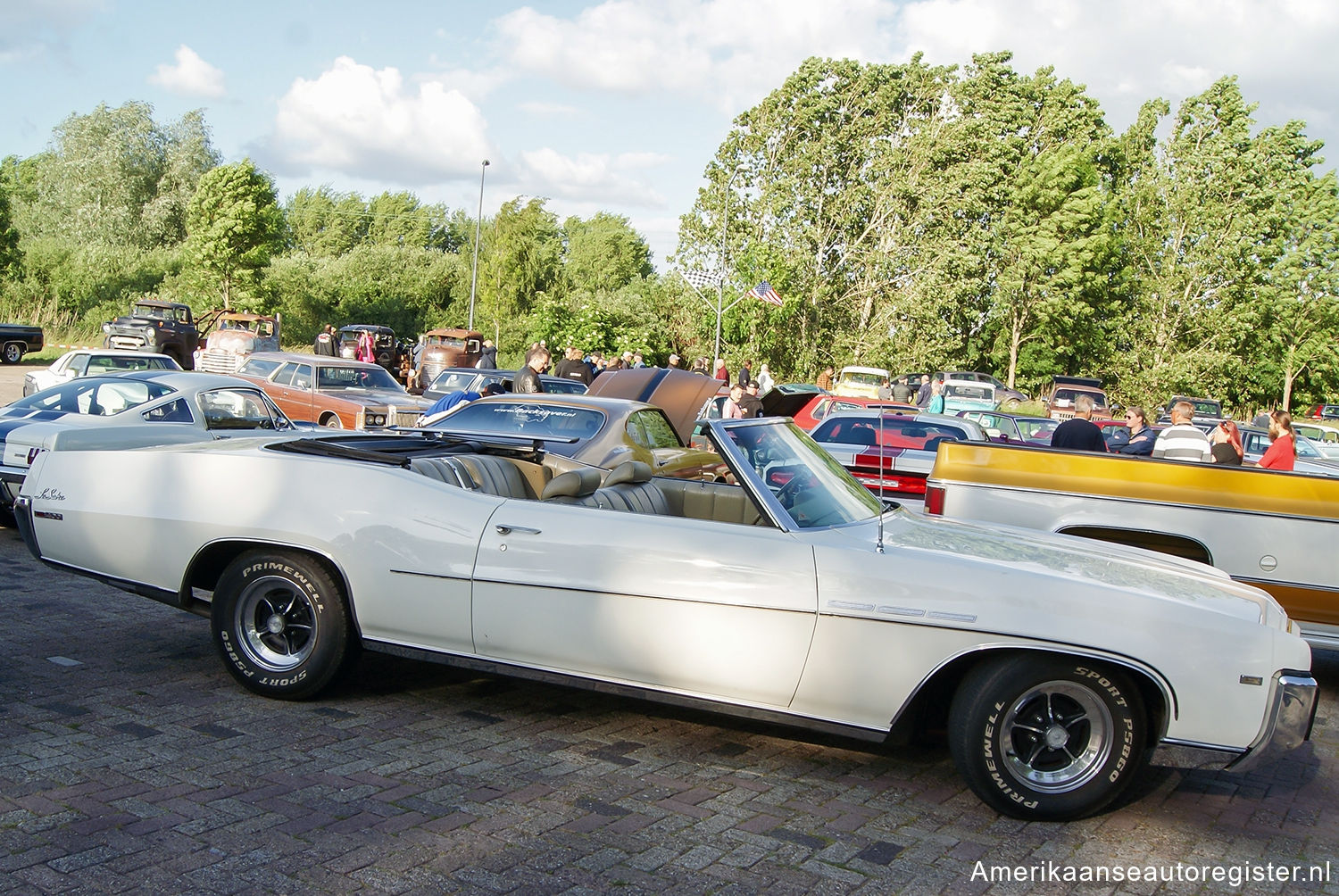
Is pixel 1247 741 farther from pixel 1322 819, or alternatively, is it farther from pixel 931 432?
pixel 931 432

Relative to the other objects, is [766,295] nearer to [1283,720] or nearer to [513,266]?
[513,266]

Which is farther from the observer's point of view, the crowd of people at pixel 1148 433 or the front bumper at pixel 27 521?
the crowd of people at pixel 1148 433

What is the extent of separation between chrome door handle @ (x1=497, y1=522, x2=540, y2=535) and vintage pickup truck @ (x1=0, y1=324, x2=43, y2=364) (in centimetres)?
3433

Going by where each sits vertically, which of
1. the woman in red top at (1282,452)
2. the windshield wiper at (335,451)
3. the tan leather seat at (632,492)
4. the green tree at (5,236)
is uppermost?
the green tree at (5,236)

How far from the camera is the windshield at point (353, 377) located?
17516 mm

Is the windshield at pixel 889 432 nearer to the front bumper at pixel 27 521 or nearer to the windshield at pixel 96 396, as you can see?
the windshield at pixel 96 396

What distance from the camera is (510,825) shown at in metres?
3.54

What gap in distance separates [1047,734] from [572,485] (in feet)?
6.94

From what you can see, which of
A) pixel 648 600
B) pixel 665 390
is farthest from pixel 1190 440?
pixel 648 600

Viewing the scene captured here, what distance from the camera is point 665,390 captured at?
13.5 meters

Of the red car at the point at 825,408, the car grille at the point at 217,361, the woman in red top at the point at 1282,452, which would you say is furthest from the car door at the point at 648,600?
the car grille at the point at 217,361

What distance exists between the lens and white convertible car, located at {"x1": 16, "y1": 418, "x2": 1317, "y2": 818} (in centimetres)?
373

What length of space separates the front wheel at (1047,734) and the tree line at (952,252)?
33.1m

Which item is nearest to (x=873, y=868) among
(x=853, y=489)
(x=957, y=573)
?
(x=957, y=573)
